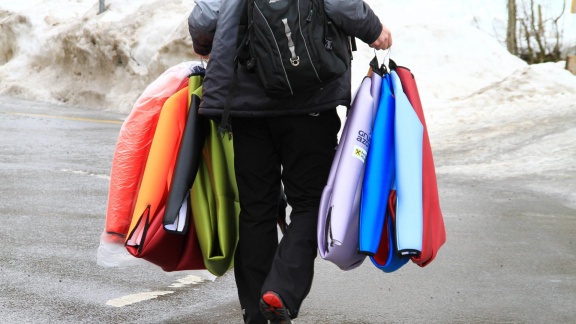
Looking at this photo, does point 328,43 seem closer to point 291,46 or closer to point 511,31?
point 291,46

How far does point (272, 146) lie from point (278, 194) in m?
0.20

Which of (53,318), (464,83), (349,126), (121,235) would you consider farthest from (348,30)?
(464,83)

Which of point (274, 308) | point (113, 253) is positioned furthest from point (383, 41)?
point (113, 253)

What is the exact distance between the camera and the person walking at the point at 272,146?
Answer: 3.78 metres

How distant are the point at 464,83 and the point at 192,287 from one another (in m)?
8.93

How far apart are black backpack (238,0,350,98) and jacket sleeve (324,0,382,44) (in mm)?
39

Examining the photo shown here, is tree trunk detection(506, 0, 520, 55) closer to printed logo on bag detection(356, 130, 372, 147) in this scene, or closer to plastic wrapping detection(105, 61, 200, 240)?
plastic wrapping detection(105, 61, 200, 240)

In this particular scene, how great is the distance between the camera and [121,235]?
4309mm

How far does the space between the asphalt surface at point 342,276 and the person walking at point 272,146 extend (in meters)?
0.71

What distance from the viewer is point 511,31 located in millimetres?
16203

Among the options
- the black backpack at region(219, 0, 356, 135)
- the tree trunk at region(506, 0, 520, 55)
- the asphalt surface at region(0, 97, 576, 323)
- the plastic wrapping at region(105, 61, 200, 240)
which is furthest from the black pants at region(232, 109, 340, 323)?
the tree trunk at region(506, 0, 520, 55)

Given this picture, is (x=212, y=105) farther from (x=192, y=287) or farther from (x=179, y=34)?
(x=179, y=34)

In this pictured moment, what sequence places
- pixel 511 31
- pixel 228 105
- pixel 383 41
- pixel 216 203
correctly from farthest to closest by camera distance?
pixel 511 31
pixel 216 203
pixel 383 41
pixel 228 105

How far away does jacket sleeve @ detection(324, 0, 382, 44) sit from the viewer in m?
3.67
